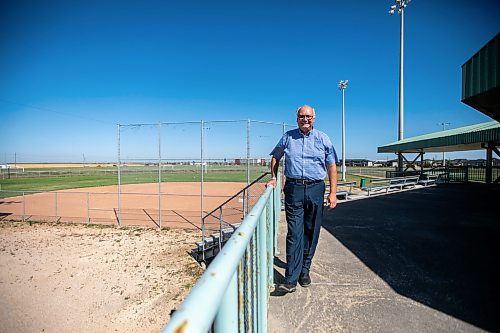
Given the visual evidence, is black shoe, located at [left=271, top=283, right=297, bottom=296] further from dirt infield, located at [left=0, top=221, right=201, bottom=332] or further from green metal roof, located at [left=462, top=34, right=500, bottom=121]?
dirt infield, located at [left=0, top=221, right=201, bottom=332]

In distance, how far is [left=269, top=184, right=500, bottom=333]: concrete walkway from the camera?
2.38 m

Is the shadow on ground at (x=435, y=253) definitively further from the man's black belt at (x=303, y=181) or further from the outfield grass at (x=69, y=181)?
the outfield grass at (x=69, y=181)

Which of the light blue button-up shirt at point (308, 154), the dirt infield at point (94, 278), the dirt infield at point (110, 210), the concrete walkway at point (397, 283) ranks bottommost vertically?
the dirt infield at point (94, 278)

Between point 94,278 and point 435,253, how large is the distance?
8.82m

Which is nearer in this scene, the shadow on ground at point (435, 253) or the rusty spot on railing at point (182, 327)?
the rusty spot on railing at point (182, 327)

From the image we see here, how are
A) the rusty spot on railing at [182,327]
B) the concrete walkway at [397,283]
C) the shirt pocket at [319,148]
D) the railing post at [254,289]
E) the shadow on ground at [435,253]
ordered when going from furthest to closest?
the shirt pocket at [319,148], the shadow on ground at [435,253], the concrete walkway at [397,283], the railing post at [254,289], the rusty spot on railing at [182,327]

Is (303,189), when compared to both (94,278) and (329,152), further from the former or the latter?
(94,278)

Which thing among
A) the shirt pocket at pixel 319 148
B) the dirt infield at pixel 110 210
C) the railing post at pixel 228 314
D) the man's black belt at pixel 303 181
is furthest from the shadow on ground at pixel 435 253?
the dirt infield at pixel 110 210

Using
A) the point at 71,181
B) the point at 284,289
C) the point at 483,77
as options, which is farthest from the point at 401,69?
the point at 71,181

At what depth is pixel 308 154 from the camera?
280cm

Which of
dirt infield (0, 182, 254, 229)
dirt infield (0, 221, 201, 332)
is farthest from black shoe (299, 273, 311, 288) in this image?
dirt infield (0, 182, 254, 229)

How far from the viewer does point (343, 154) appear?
102 feet

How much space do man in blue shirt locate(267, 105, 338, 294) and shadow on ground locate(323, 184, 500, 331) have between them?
118 cm

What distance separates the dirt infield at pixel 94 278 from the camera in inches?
244
